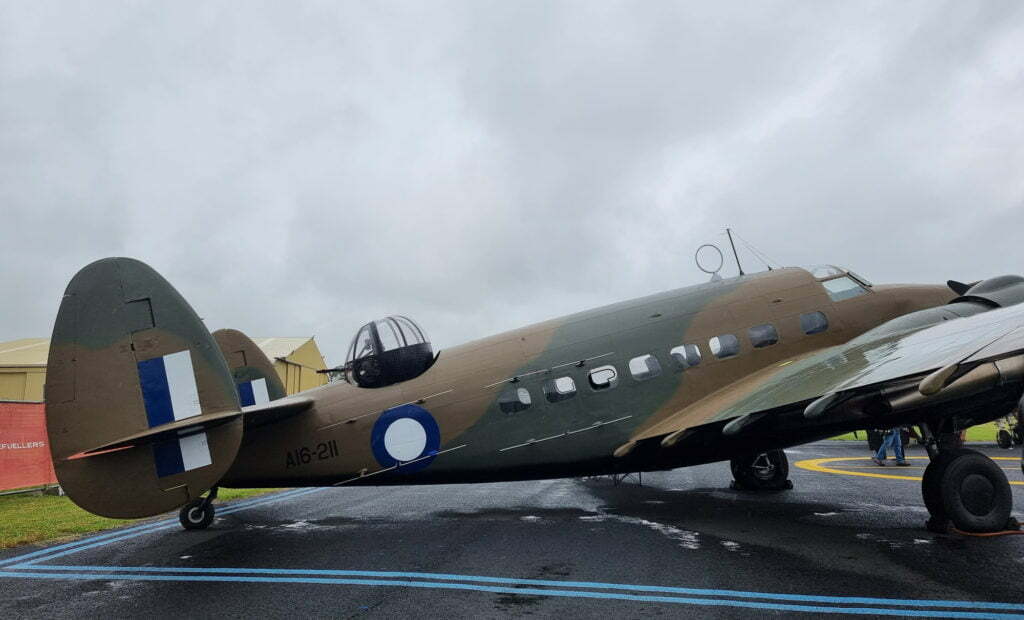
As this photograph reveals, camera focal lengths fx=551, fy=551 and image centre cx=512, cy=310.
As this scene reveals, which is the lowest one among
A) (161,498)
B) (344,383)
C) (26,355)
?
(161,498)

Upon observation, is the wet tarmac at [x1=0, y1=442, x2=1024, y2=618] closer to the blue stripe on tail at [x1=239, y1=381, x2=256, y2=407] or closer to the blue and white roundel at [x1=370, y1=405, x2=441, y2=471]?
the blue and white roundel at [x1=370, y1=405, x2=441, y2=471]

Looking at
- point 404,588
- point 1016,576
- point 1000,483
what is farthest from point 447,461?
point 1000,483

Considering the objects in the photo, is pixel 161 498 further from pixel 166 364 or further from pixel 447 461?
pixel 447 461

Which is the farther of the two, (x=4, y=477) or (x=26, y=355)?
(x=26, y=355)

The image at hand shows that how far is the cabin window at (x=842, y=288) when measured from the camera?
9750mm

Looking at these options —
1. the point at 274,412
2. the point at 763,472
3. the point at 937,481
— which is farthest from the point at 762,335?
the point at 274,412

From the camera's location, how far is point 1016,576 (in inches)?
208

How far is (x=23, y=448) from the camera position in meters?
15.1

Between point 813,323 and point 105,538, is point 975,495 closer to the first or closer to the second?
point 813,323

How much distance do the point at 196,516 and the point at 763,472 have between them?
35.2ft

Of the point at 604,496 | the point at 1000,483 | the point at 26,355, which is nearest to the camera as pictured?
the point at 1000,483

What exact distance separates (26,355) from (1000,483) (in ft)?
122

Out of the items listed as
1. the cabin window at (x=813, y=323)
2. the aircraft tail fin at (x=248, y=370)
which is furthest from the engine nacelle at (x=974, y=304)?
the aircraft tail fin at (x=248, y=370)

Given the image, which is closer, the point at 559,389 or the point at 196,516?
the point at 559,389
